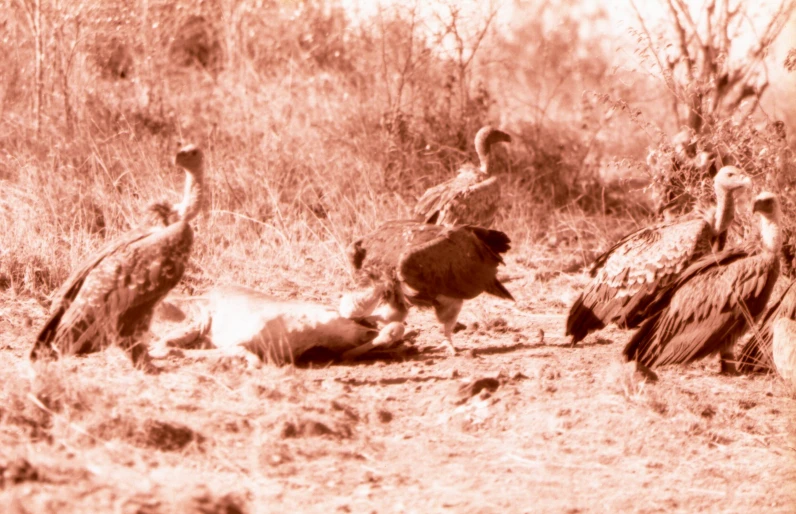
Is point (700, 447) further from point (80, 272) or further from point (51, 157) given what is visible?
point (51, 157)

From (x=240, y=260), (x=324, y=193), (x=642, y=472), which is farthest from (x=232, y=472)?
(x=324, y=193)

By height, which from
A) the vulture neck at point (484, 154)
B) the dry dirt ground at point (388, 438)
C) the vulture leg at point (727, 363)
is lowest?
the dry dirt ground at point (388, 438)

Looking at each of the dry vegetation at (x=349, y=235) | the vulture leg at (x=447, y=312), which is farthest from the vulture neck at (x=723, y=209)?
the vulture leg at (x=447, y=312)

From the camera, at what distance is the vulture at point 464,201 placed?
27.9 feet

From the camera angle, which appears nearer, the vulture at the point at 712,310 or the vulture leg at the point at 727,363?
the vulture at the point at 712,310

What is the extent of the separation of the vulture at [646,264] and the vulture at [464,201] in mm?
1407

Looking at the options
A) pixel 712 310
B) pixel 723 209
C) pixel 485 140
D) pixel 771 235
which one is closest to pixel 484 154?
pixel 485 140

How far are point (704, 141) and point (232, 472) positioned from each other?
5.41m

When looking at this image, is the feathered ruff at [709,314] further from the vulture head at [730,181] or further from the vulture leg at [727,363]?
the vulture head at [730,181]

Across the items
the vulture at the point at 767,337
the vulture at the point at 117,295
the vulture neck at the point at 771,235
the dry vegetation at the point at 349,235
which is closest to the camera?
the dry vegetation at the point at 349,235

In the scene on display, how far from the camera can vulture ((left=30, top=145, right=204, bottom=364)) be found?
5727 mm

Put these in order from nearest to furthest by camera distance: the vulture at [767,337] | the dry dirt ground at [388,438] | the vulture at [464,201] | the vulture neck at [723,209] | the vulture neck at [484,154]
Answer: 1. the dry dirt ground at [388,438]
2. the vulture at [767,337]
3. the vulture neck at [723,209]
4. the vulture at [464,201]
5. the vulture neck at [484,154]

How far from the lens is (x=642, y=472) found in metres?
4.82

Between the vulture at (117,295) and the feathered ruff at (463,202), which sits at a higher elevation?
the feathered ruff at (463,202)
